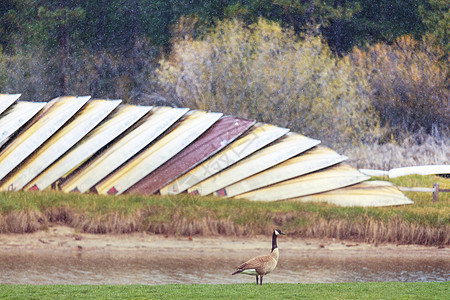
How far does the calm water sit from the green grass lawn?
150 centimetres

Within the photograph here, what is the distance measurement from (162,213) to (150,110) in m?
4.67

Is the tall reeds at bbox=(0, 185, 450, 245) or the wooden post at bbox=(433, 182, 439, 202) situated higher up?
the wooden post at bbox=(433, 182, 439, 202)

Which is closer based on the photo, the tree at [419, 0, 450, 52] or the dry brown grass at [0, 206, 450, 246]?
the dry brown grass at [0, 206, 450, 246]

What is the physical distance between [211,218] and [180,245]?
1.10 meters

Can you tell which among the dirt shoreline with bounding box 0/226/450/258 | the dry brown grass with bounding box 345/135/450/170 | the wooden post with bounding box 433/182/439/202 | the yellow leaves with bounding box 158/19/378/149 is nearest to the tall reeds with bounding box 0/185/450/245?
the dirt shoreline with bounding box 0/226/450/258

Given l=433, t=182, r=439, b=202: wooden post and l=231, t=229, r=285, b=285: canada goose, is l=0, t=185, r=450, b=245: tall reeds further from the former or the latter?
l=231, t=229, r=285, b=285: canada goose

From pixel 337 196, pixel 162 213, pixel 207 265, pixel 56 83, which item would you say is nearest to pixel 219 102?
pixel 337 196

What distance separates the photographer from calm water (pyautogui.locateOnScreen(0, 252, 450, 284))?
13.2 m

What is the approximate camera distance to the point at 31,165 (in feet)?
65.1

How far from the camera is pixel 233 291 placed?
11062 mm

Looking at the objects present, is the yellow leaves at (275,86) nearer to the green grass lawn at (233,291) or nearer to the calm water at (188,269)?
the calm water at (188,269)

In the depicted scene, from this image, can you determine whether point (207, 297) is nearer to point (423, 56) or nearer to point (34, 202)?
point (34, 202)

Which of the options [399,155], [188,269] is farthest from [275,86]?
[188,269]

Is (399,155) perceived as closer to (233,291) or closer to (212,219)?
(212,219)
